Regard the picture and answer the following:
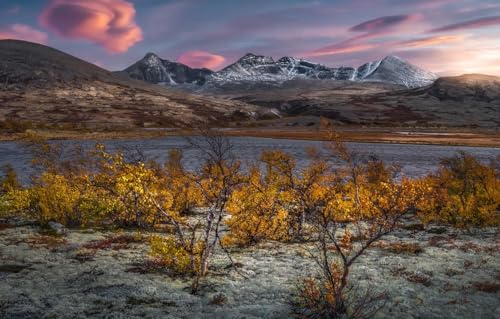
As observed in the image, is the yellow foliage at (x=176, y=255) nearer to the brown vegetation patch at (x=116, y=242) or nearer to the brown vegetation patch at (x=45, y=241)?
the brown vegetation patch at (x=116, y=242)

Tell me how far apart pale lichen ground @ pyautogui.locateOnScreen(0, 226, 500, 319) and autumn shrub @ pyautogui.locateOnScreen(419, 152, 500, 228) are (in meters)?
3.90

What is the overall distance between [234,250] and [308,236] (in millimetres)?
4852

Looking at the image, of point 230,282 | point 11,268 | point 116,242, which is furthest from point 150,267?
Answer: point 11,268

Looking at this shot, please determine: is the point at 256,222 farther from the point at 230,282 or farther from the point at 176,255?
the point at 176,255

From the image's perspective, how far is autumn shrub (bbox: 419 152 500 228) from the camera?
84.1 feet

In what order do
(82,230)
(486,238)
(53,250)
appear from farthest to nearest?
(82,230) → (486,238) → (53,250)

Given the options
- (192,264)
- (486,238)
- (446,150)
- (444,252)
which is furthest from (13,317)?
(446,150)

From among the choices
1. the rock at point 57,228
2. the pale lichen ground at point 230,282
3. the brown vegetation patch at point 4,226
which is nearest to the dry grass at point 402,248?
the pale lichen ground at point 230,282

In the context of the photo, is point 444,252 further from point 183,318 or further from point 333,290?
point 183,318

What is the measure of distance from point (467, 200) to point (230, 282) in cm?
1758

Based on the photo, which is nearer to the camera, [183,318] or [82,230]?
[183,318]

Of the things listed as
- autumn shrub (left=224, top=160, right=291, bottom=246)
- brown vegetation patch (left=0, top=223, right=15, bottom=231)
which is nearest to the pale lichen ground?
autumn shrub (left=224, top=160, right=291, bottom=246)

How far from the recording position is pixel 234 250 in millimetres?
21312

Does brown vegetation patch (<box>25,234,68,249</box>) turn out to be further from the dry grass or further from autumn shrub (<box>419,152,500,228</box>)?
autumn shrub (<box>419,152,500,228</box>)
